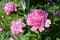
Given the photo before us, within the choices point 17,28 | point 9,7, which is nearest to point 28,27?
point 17,28

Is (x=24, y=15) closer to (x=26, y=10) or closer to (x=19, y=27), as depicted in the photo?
(x=26, y=10)

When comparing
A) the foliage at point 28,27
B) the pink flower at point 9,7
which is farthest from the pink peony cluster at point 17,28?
the pink flower at point 9,7

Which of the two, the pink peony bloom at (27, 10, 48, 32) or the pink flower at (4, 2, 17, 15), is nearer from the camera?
the pink peony bloom at (27, 10, 48, 32)

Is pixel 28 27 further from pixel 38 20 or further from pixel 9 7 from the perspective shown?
pixel 9 7

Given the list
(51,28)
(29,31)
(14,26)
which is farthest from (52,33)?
(14,26)

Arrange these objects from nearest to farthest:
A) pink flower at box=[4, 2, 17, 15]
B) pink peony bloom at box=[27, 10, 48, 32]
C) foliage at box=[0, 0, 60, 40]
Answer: pink peony bloom at box=[27, 10, 48, 32] → foliage at box=[0, 0, 60, 40] → pink flower at box=[4, 2, 17, 15]

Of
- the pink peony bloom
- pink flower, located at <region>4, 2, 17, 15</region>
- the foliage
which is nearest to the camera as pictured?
the pink peony bloom

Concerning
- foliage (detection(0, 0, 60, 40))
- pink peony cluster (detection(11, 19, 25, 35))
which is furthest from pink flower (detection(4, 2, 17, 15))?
pink peony cluster (detection(11, 19, 25, 35))

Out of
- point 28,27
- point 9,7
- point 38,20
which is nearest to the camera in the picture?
point 38,20

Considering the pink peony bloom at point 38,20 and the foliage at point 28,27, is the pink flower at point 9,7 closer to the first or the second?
the foliage at point 28,27

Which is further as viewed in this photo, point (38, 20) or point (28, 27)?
point (28, 27)

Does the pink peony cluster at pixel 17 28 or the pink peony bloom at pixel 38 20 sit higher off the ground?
the pink peony bloom at pixel 38 20

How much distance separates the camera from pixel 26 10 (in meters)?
3.44

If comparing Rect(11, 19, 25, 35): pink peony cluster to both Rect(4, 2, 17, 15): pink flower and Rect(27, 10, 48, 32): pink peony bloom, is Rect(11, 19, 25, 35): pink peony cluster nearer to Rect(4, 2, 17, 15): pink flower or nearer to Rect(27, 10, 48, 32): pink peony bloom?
Rect(27, 10, 48, 32): pink peony bloom
